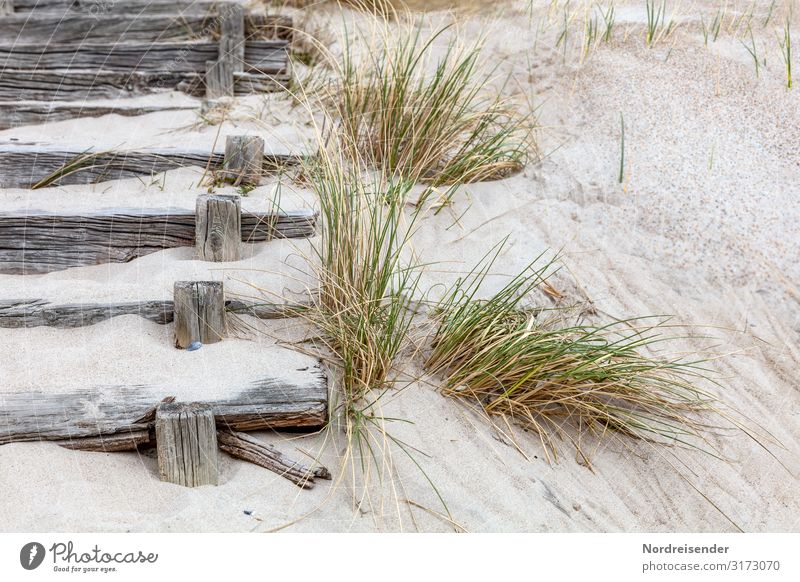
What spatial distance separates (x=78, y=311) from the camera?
2102 millimetres

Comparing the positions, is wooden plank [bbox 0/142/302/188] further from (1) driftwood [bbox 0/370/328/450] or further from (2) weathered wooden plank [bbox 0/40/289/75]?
(1) driftwood [bbox 0/370/328/450]

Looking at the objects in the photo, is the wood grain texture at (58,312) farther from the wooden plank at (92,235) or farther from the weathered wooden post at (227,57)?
the weathered wooden post at (227,57)

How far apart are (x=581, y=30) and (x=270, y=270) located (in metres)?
2.17

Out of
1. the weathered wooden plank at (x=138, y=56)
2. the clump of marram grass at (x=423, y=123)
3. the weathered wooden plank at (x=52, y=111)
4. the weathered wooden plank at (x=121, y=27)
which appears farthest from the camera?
the weathered wooden plank at (x=121, y=27)

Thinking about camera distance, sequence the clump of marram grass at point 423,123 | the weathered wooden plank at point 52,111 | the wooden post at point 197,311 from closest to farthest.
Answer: the wooden post at point 197,311 → the clump of marram grass at point 423,123 → the weathered wooden plank at point 52,111

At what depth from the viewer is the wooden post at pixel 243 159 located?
9.06 feet

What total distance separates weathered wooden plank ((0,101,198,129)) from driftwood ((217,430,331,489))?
194 centimetres

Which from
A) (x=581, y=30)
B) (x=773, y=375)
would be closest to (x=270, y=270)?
(x=773, y=375)

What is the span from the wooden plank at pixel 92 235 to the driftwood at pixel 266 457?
78cm

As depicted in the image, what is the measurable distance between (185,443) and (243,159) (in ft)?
4.31

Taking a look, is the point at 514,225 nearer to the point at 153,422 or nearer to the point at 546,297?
the point at 546,297

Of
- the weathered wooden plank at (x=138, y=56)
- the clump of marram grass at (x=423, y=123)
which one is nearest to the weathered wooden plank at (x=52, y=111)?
the weathered wooden plank at (x=138, y=56)

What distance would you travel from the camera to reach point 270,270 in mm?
2346

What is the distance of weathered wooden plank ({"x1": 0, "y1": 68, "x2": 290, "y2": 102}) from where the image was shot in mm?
3439
